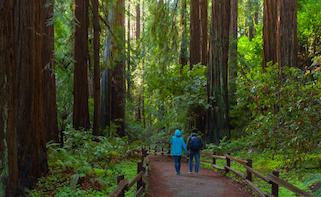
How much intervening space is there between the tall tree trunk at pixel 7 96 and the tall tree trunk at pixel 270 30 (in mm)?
16131

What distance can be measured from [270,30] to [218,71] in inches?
156

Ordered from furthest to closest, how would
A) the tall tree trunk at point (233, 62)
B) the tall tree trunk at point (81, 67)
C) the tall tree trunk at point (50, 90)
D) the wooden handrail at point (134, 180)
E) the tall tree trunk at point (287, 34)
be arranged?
the tall tree trunk at point (233, 62)
the tall tree trunk at point (81, 67)
the tall tree trunk at point (287, 34)
the tall tree trunk at point (50, 90)
the wooden handrail at point (134, 180)

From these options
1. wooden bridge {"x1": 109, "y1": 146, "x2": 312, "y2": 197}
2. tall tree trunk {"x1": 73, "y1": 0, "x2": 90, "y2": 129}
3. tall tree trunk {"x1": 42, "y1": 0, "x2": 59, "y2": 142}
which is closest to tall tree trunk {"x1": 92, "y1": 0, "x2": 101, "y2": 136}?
tall tree trunk {"x1": 73, "y1": 0, "x2": 90, "y2": 129}

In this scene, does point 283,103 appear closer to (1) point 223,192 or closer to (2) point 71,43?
(1) point 223,192

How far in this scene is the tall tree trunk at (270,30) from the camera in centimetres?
2203

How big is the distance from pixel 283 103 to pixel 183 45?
1800 centimetres

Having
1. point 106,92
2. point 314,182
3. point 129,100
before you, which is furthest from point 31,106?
Result: point 129,100

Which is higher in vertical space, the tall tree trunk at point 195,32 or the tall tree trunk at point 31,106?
the tall tree trunk at point 195,32

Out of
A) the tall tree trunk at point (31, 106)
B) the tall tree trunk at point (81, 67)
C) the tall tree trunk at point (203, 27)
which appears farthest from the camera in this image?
the tall tree trunk at point (203, 27)

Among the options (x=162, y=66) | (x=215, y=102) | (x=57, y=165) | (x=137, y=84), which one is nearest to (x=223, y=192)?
(x=57, y=165)

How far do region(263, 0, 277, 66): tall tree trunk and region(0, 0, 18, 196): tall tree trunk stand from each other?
52.9ft

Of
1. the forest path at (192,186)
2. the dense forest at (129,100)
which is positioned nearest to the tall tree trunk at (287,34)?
the dense forest at (129,100)

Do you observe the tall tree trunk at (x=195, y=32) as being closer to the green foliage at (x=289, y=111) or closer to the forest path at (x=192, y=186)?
the green foliage at (x=289, y=111)

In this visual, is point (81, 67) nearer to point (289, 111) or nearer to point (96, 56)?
point (96, 56)
